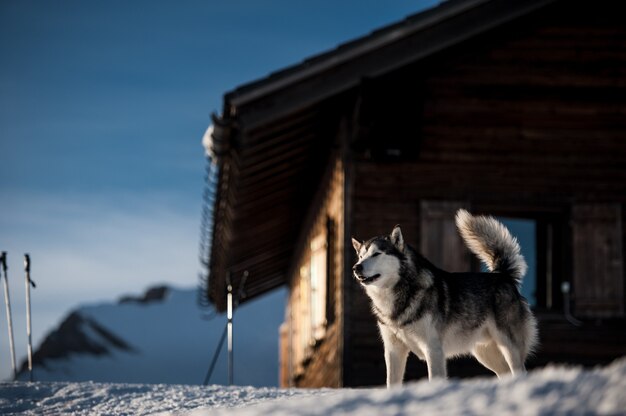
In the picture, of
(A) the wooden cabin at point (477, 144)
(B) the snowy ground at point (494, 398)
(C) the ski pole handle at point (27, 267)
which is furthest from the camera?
(A) the wooden cabin at point (477, 144)

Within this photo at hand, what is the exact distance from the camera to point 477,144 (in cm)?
1166

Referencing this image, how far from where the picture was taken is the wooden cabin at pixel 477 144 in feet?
36.6

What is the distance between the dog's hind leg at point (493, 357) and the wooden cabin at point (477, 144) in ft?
11.5

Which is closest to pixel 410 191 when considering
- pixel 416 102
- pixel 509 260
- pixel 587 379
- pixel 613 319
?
pixel 416 102

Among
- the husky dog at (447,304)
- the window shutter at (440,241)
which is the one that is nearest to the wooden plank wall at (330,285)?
the window shutter at (440,241)

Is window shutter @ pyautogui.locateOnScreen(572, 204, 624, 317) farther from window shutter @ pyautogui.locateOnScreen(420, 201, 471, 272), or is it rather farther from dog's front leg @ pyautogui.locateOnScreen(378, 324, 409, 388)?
dog's front leg @ pyautogui.locateOnScreen(378, 324, 409, 388)

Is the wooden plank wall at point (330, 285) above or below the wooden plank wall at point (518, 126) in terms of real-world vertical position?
below

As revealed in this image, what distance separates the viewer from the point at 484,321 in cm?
724

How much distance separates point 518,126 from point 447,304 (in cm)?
532

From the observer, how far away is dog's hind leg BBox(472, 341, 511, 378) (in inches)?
298

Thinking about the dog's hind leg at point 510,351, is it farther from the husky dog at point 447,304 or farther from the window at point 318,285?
the window at point 318,285

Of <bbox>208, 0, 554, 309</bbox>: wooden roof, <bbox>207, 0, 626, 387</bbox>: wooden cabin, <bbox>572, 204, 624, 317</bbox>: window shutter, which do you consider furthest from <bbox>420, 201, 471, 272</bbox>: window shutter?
<bbox>208, 0, 554, 309</bbox>: wooden roof

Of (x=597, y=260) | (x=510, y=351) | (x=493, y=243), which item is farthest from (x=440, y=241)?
(x=510, y=351)

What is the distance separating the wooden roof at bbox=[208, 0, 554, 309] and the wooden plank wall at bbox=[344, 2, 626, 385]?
0.40 meters
